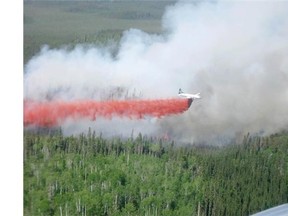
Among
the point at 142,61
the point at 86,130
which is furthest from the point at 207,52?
the point at 86,130

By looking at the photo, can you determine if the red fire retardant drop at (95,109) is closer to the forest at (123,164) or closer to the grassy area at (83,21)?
the forest at (123,164)

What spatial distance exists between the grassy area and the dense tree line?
61cm

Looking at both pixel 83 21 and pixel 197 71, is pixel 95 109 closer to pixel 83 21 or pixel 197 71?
pixel 83 21

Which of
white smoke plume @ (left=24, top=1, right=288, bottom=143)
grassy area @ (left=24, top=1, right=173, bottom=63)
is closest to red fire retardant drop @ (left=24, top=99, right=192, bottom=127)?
white smoke plume @ (left=24, top=1, right=288, bottom=143)

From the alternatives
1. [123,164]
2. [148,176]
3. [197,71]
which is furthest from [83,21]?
[148,176]

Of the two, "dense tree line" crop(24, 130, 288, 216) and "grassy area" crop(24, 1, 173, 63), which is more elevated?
"grassy area" crop(24, 1, 173, 63)

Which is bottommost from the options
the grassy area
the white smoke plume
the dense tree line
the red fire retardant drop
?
the dense tree line

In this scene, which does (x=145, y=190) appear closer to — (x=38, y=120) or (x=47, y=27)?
(x=38, y=120)

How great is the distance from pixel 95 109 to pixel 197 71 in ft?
2.50

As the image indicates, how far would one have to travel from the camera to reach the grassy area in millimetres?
4898

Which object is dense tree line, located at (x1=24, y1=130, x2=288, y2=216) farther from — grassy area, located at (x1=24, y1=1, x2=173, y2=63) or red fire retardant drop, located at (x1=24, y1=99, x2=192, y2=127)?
grassy area, located at (x1=24, y1=1, x2=173, y2=63)

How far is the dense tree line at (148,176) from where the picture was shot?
5047 millimetres

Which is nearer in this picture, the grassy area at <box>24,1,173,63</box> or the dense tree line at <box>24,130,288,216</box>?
the grassy area at <box>24,1,173,63</box>

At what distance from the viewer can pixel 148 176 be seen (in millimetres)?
5301
